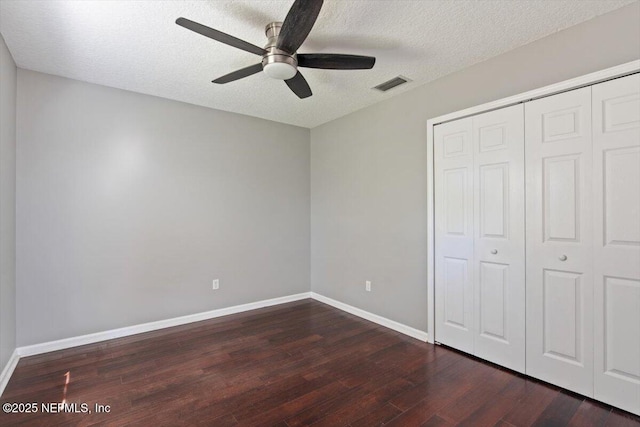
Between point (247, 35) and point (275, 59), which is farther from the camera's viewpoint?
point (247, 35)

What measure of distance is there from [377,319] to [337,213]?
1.49m

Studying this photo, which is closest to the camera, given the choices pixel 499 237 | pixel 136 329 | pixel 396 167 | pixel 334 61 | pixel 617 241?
pixel 617 241

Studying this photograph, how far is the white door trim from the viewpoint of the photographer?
6.49 feet

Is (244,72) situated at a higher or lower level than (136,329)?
higher

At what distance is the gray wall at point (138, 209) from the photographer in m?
2.81

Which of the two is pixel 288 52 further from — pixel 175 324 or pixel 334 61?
pixel 175 324

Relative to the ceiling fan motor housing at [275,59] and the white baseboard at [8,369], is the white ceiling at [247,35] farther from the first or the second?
the white baseboard at [8,369]

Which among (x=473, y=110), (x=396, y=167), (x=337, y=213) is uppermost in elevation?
(x=473, y=110)

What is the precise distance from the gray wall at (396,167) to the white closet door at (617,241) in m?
0.35

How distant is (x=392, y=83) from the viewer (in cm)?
310

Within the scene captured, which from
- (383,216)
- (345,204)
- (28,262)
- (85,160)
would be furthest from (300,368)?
(85,160)

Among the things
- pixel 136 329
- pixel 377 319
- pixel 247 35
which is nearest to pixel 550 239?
pixel 377 319

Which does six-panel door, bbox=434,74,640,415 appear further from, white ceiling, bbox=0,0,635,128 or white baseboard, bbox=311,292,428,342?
white ceiling, bbox=0,0,635,128

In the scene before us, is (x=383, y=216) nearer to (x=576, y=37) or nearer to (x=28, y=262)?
(x=576, y=37)
